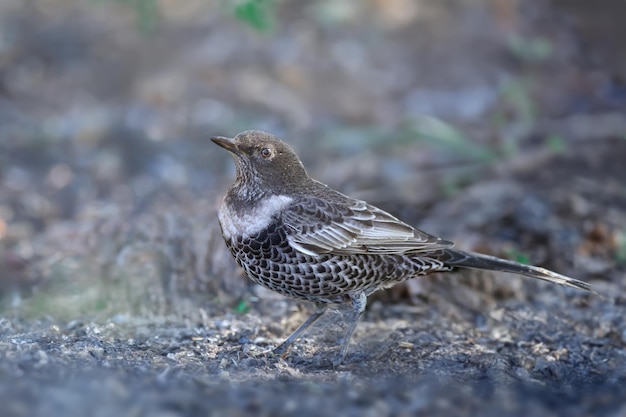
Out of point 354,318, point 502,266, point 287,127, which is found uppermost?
point 287,127

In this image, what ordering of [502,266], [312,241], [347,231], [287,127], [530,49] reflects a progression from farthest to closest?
[530,49], [287,127], [502,266], [347,231], [312,241]

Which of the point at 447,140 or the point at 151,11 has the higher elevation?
the point at 151,11

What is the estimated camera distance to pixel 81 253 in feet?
22.6

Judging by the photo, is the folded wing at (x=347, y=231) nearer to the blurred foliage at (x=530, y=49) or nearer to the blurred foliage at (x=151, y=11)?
the blurred foliage at (x=151, y=11)

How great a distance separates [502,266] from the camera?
533 cm

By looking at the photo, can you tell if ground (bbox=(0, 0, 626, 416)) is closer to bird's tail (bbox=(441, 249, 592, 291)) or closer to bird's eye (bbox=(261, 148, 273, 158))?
bird's tail (bbox=(441, 249, 592, 291))

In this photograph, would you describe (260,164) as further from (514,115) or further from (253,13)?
(514,115)

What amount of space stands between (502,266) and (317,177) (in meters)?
3.59

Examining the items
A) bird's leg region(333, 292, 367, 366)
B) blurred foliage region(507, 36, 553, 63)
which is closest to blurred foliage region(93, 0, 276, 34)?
blurred foliage region(507, 36, 553, 63)

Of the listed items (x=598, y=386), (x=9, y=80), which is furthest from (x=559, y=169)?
(x=9, y=80)

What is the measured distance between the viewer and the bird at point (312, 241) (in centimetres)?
490

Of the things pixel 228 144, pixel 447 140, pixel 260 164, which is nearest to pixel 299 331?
pixel 260 164

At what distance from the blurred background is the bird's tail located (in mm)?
1293

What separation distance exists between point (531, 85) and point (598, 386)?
627cm
